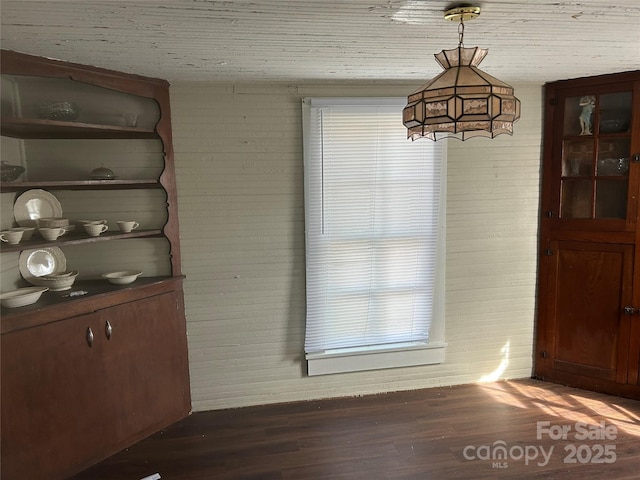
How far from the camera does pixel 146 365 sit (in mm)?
2824

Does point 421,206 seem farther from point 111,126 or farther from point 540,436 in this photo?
point 111,126

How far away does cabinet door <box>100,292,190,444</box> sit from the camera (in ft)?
8.73

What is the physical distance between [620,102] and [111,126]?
127 inches

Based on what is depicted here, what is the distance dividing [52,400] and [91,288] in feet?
2.10

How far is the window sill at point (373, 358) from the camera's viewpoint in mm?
3240

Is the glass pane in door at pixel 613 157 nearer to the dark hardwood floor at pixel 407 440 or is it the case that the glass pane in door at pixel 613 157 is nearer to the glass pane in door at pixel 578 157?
the glass pane in door at pixel 578 157

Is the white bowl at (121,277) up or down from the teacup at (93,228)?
down

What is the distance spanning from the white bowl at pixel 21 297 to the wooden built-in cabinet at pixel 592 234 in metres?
3.26

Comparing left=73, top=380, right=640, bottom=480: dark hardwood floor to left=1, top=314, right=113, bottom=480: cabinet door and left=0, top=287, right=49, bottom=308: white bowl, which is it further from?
left=0, top=287, right=49, bottom=308: white bowl

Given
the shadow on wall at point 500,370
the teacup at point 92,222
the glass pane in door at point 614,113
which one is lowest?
the shadow on wall at point 500,370

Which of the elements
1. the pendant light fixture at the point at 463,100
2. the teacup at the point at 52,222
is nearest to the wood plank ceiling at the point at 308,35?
the pendant light fixture at the point at 463,100

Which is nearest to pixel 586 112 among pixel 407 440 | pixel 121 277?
pixel 407 440

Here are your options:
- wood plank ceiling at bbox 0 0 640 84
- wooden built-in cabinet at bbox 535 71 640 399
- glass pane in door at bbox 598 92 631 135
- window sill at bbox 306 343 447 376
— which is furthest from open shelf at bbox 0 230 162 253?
glass pane in door at bbox 598 92 631 135

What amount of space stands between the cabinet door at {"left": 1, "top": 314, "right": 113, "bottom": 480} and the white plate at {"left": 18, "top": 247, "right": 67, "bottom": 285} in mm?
474
